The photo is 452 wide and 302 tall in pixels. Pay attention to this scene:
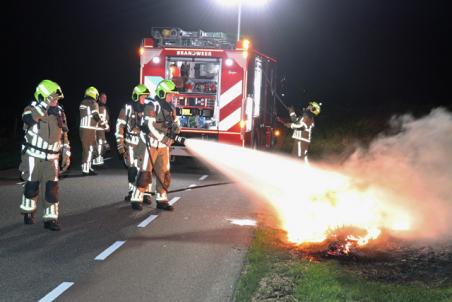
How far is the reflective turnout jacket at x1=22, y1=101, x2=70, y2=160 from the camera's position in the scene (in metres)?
7.87

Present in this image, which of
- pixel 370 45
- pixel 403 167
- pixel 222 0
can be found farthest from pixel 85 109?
pixel 370 45

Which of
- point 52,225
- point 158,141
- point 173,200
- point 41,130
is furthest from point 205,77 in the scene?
point 52,225

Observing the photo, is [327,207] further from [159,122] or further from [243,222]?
[159,122]

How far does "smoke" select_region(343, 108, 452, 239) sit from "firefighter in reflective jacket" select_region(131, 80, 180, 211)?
3053 mm

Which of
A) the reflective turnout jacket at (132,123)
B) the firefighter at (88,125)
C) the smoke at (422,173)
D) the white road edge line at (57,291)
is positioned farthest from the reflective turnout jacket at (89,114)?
the white road edge line at (57,291)

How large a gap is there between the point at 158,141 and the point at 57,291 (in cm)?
442

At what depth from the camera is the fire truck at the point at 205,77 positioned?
14914 mm

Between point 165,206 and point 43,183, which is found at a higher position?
point 43,183

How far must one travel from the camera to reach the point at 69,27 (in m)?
39.9

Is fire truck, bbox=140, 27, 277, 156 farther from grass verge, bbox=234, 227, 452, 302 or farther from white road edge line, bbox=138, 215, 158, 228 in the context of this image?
grass verge, bbox=234, 227, 452, 302

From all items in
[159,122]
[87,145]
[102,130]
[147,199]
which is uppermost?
[159,122]

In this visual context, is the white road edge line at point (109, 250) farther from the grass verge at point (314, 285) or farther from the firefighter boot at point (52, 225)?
the grass verge at point (314, 285)

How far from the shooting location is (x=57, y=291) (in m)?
Result: 5.42

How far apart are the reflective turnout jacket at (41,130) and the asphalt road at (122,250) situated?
0.99 metres
